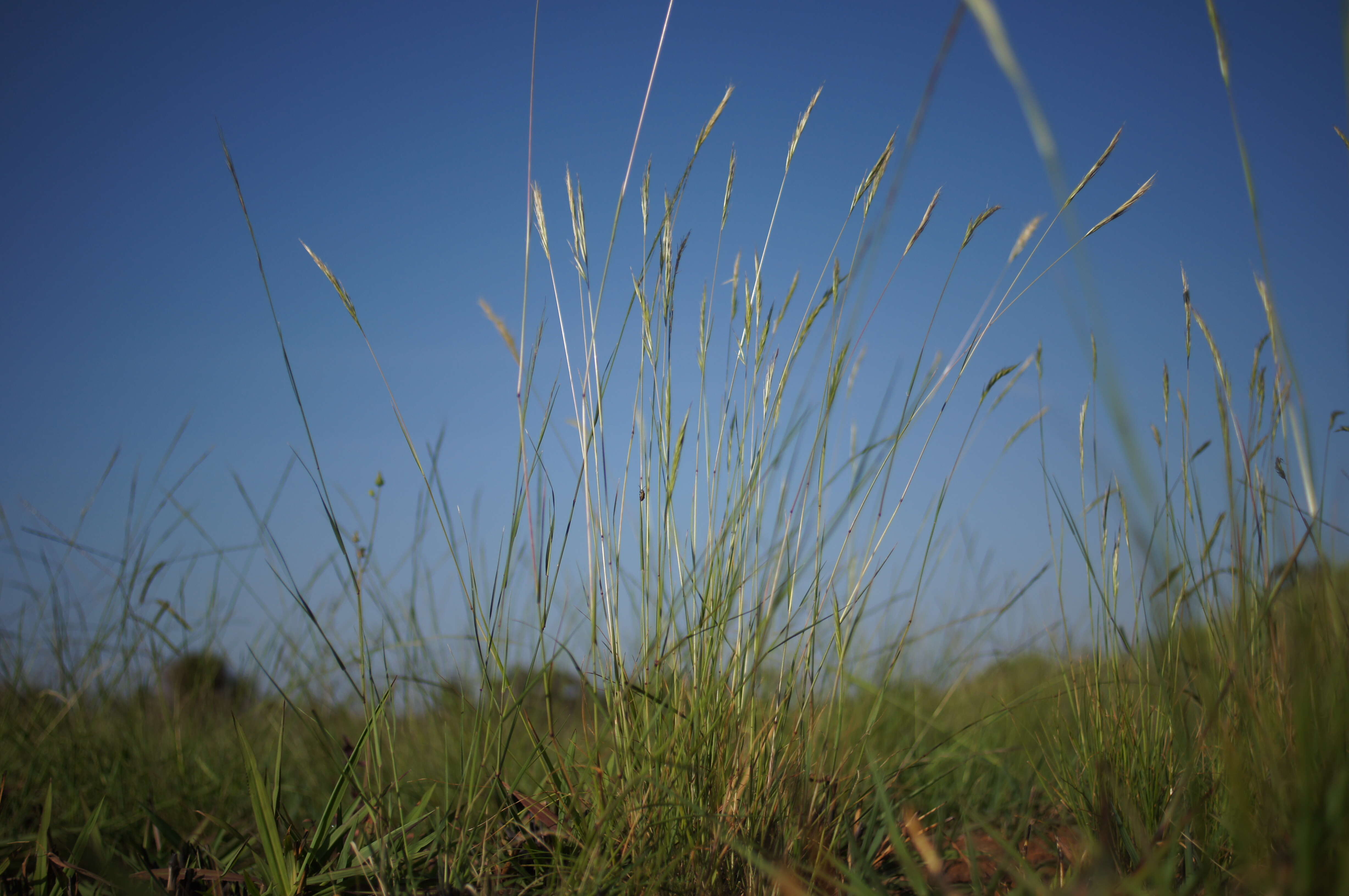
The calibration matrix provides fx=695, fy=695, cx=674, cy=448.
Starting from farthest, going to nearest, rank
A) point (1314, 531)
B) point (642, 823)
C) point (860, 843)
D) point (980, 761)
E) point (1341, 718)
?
point (980, 761)
point (860, 843)
point (642, 823)
point (1314, 531)
point (1341, 718)

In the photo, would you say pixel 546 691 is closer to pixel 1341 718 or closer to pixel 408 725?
pixel 1341 718

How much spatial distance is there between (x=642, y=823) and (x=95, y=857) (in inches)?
42.7

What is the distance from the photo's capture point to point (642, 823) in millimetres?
1019

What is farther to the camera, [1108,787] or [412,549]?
[412,549]

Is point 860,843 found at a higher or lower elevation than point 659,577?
lower

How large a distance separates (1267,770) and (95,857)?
6.26ft

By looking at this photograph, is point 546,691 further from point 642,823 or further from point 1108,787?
point 1108,787

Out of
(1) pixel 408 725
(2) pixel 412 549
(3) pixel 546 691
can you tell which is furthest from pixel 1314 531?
(1) pixel 408 725

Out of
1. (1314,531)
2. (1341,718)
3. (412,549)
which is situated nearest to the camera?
(1341,718)

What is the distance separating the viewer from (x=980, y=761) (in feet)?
6.65

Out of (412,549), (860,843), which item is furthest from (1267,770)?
(412,549)

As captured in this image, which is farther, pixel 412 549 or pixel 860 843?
pixel 412 549

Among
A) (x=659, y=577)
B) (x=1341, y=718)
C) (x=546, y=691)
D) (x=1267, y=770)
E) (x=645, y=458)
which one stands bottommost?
(x=1267, y=770)

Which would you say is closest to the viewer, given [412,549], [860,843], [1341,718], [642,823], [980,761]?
[1341,718]
